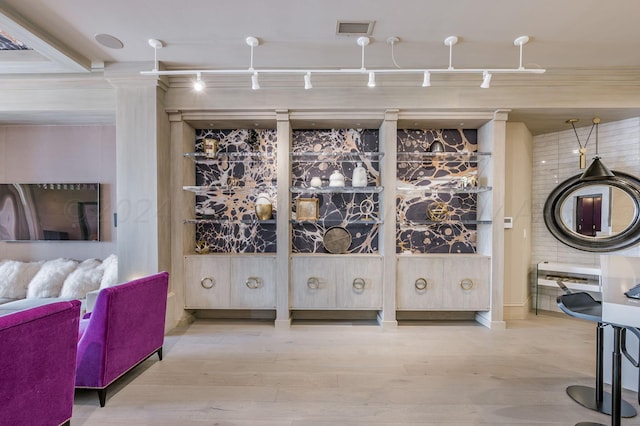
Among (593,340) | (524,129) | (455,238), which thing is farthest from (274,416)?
(524,129)

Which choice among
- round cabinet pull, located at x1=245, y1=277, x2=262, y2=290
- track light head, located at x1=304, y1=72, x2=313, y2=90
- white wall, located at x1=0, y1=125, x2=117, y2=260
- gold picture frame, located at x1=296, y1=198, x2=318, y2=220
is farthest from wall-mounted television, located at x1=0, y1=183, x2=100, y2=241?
track light head, located at x1=304, y1=72, x2=313, y2=90

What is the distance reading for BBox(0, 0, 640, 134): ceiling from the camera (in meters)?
2.38

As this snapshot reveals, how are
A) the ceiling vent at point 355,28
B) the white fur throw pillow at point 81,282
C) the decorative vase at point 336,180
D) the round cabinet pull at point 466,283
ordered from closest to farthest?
the ceiling vent at point 355,28 → the white fur throw pillow at point 81,282 → the round cabinet pull at point 466,283 → the decorative vase at point 336,180

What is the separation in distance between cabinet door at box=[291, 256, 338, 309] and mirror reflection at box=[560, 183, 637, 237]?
3.15m

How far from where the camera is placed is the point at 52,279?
339 centimetres

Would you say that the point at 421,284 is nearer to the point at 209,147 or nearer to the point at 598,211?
the point at 598,211

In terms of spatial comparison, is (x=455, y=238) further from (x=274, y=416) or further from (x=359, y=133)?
(x=274, y=416)

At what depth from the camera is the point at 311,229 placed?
159 inches

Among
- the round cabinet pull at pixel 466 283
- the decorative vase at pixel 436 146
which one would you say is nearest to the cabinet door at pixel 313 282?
the round cabinet pull at pixel 466 283

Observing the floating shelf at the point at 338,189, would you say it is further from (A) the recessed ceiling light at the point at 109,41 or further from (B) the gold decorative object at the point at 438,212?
(A) the recessed ceiling light at the point at 109,41

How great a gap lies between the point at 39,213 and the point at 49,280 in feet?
3.35

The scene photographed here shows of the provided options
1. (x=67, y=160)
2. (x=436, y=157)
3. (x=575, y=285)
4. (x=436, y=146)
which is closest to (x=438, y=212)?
(x=436, y=157)

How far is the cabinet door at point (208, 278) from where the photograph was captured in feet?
12.1

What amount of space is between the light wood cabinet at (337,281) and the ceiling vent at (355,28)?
7.43 feet
